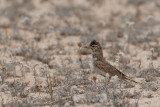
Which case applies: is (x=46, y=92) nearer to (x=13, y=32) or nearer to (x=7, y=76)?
(x=7, y=76)

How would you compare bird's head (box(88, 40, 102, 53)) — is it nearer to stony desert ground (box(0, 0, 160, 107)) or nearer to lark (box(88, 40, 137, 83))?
lark (box(88, 40, 137, 83))

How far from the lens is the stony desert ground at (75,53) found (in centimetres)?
687

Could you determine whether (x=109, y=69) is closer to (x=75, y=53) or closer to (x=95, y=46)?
(x=95, y=46)

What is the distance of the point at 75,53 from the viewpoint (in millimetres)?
10734

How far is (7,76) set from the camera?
842 centimetres

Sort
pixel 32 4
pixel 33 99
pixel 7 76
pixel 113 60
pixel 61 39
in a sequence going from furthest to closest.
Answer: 1. pixel 32 4
2. pixel 61 39
3. pixel 113 60
4. pixel 7 76
5. pixel 33 99

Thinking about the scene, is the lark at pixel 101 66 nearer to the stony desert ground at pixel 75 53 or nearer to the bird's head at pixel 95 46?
the bird's head at pixel 95 46

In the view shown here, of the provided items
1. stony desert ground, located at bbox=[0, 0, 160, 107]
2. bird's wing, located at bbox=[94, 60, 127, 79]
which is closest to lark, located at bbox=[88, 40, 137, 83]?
bird's wing, located at bbox=[94, 60, 127, 79]

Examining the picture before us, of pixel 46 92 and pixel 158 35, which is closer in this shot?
pixel 46 92

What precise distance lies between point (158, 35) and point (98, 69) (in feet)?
17.8

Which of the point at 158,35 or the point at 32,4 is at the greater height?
the point at 32,4

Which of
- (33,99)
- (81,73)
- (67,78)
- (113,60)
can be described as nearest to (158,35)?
(113,60)

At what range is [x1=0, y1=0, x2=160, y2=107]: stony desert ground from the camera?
22.5 ft

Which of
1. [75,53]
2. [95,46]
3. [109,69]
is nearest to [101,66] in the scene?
[109,69]
